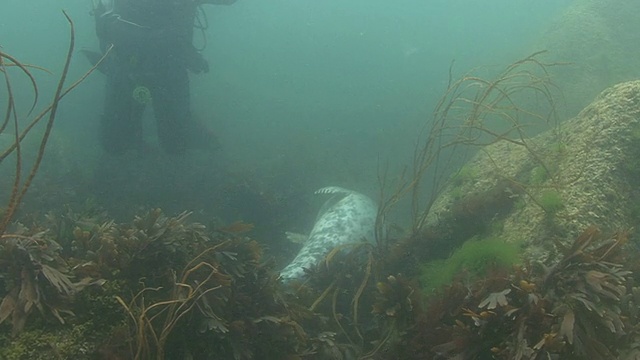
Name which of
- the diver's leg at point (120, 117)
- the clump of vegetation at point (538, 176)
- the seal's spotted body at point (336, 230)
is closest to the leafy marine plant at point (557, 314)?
the clump of vegetation at point (538, 176)

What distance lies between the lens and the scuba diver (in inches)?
320

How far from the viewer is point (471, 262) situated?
3.97 m

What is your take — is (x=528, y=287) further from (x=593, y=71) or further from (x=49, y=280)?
(x=593, y=71)

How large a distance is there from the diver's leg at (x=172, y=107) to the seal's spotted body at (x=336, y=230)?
3.48 meters

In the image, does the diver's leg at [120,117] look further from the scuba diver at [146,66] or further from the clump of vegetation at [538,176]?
the clump of vegetation at [538,176]

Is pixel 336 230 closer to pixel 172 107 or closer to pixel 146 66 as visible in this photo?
pixel 172 107

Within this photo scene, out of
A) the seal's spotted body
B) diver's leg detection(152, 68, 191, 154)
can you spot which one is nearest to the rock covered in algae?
the seal's spotted body

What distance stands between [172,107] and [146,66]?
2.89 ft

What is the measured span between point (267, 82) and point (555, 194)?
20625 millimetres

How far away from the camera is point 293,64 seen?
83.2 ft

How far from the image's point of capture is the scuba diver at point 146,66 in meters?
8.12

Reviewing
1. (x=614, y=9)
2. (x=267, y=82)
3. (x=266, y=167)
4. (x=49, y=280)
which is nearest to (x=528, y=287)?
(x=49, y=280)

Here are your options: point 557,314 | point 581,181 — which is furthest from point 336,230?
point 557,314

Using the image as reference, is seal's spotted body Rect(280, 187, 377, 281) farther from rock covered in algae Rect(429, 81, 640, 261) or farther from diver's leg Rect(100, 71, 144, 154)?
diver's leg Rect(100, 71, 144, 154)
